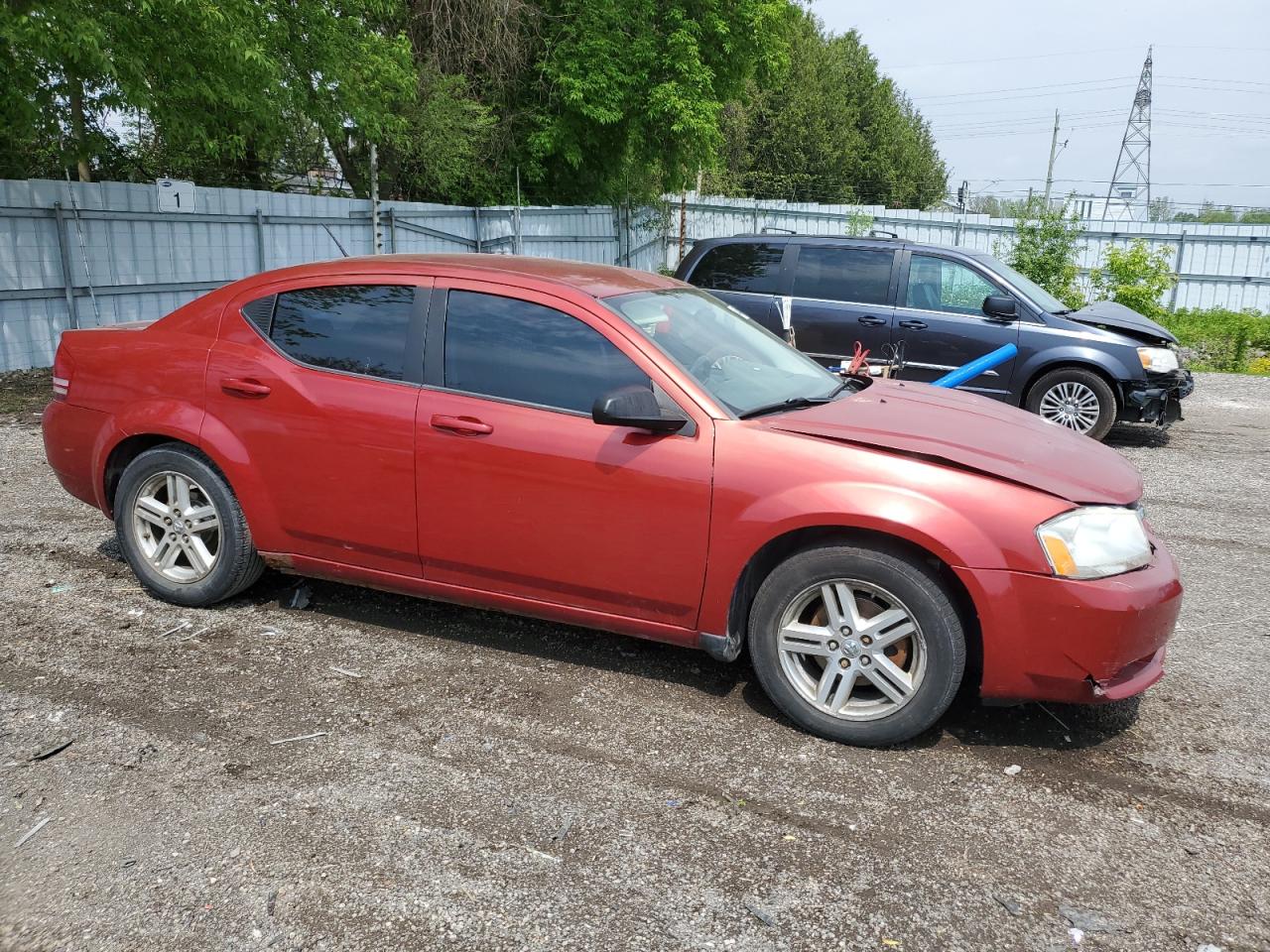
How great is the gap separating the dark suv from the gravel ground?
4.88m

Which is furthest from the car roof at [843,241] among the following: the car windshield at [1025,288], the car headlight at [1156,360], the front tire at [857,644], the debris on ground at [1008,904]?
the debris on ground at [1008,904]

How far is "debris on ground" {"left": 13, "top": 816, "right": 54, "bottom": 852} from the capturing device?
2.96 metres

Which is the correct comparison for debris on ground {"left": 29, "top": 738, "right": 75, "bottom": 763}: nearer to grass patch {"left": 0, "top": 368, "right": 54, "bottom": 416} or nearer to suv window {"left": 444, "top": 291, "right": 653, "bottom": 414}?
suv window {"left": 444, "top": 291, "right": 653, "bottom": 414}

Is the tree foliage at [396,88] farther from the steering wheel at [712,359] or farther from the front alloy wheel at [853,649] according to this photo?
the front alloy wheel at [853,649]

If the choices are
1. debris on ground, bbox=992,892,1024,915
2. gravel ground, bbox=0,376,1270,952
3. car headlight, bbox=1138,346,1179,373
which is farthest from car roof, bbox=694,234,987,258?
debris on ground, bbox=992,892,1024,915

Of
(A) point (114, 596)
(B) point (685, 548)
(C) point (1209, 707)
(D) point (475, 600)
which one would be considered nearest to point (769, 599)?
(B) point (685, 548)

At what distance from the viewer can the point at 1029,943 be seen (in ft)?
8.59

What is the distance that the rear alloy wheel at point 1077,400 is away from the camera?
9.13 meters

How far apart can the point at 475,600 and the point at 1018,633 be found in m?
2.14

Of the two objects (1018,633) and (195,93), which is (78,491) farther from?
(195,93)

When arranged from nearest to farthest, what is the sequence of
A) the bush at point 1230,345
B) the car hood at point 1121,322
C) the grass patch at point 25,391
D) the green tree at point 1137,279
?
the car hood at point 1121,322
the grass patch at point 25,391
the green tree at point 1137,279
the bush at point 1230,345

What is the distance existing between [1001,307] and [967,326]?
334mm

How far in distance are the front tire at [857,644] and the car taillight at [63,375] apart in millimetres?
3580

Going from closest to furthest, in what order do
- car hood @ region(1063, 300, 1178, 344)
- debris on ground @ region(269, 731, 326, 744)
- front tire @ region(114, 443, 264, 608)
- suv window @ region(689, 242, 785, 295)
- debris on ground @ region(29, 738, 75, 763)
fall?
debris on ground @ region(29, 738, 75, 763) < debris on ground @ region(269, 731, 326, 744) < front tire @ region(114, 443, 264, 608) < car hood @ region(1063, 300, 1178, 344) < suv window @ region(689, 242, 785, 295)
